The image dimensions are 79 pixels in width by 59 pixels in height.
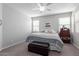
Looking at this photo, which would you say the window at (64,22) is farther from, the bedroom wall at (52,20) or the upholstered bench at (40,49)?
the upholstered bench at (40,49)

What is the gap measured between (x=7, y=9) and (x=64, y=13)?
457 cm

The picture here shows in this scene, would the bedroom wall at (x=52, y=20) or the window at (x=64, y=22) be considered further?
the bedroom wall at (x=52, y=20)

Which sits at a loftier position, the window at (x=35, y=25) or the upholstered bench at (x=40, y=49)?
the window at (x=35, y=25)

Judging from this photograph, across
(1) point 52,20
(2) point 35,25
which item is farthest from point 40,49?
(2) point 35,25

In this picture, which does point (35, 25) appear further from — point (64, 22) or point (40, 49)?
point (40, 49)

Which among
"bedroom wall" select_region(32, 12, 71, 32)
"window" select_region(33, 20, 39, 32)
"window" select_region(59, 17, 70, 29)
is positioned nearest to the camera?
"window" select_region(59, 17, 70, 29)

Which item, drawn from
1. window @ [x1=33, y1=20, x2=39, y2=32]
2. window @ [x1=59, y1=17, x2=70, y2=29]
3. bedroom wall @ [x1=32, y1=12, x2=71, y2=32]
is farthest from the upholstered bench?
window @ [x1=33, y1=20, x2=39, y2=32]

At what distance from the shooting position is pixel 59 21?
22.4 feet

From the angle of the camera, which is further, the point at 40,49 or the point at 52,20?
the point at 52,20

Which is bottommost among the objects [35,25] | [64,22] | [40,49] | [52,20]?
[40,49]

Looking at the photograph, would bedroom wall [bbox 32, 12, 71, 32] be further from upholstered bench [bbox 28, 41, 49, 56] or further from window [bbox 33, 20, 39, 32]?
upholstered bench [bbox 28, 41, 49, 56]

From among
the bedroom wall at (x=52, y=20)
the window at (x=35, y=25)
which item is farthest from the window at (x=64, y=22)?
the window at (x=35, y=25)

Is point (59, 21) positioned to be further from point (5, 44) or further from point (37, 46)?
point (5, 44)

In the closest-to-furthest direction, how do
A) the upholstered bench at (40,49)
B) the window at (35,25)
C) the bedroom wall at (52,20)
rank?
the upholstered bench at (40,49)
the bedroom wall at (52,20)
the window at (35,25)
